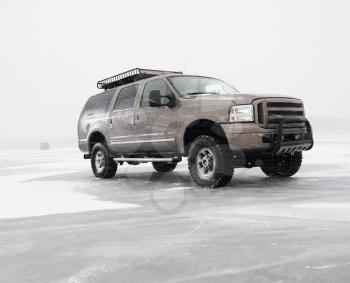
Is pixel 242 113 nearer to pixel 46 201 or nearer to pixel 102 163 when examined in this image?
pixel 46 201

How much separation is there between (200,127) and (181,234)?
3.49m

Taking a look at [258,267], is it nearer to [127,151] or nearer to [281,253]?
[281,253]

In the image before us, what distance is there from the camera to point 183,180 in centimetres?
870

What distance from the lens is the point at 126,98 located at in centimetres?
910

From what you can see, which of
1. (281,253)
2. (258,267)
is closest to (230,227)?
(281,253)

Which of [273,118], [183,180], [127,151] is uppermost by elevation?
[273,118]

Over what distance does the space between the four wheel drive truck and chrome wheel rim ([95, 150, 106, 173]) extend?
3 centimetres

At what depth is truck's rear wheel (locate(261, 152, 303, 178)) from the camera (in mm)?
8180

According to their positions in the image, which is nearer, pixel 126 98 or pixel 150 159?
pixel 150 159

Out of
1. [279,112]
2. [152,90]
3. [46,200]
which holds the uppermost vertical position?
[152,90]

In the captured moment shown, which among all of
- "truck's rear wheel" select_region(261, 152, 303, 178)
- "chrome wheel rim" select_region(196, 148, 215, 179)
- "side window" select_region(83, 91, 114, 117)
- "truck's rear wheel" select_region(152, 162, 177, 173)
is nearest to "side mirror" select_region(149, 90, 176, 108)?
"chrome wheel rim" select_region(196, 148, 215, 179)

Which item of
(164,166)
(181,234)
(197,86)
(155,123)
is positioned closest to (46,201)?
(155,123)

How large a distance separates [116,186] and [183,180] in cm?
133

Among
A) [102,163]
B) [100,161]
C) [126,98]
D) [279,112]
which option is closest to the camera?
[279,112]
